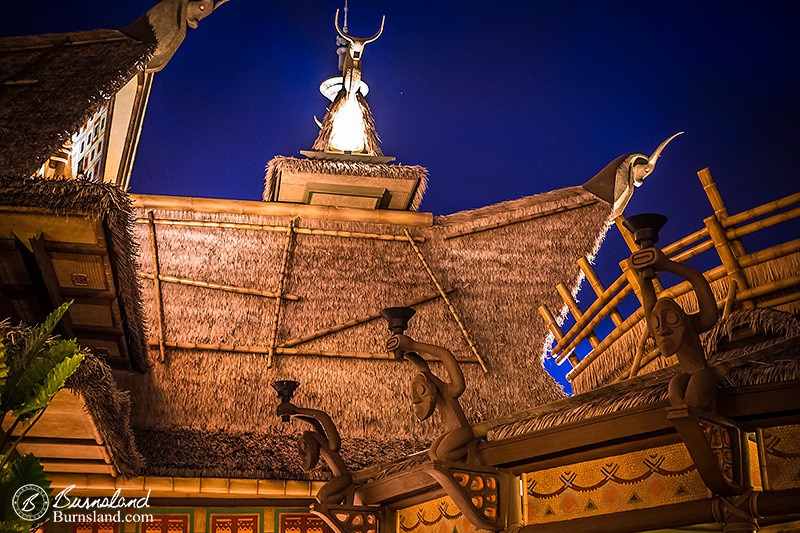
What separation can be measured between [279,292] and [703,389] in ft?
14.6

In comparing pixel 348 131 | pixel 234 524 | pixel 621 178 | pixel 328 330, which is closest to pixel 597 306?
pixel 621 178

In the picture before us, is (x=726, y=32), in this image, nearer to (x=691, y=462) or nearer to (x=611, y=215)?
(x=611, y=215)

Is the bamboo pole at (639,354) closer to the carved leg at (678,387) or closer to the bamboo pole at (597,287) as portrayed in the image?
the bamboo pole at (597,287)

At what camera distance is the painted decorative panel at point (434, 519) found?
14.8 feet

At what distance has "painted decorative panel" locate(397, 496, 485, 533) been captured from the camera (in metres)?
4.52

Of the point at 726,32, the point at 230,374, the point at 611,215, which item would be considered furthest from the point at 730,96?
the point at 230,374

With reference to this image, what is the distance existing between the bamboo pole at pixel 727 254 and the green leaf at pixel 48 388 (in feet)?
9.27

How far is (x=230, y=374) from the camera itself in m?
7.09

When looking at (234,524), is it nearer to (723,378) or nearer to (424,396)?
(424,396)

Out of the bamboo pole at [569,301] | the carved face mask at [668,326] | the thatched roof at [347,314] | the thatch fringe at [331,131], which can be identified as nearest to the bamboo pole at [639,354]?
the bamboo pole at [569,301]

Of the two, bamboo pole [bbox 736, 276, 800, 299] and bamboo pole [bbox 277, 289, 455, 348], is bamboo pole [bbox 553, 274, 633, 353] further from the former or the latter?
bamboo pole [bbox 277, 289, 455, 348]

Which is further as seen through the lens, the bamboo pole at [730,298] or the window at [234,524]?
the window at [234,524]

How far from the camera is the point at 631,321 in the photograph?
5414 millimetres

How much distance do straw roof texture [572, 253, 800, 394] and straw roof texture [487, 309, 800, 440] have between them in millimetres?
249
